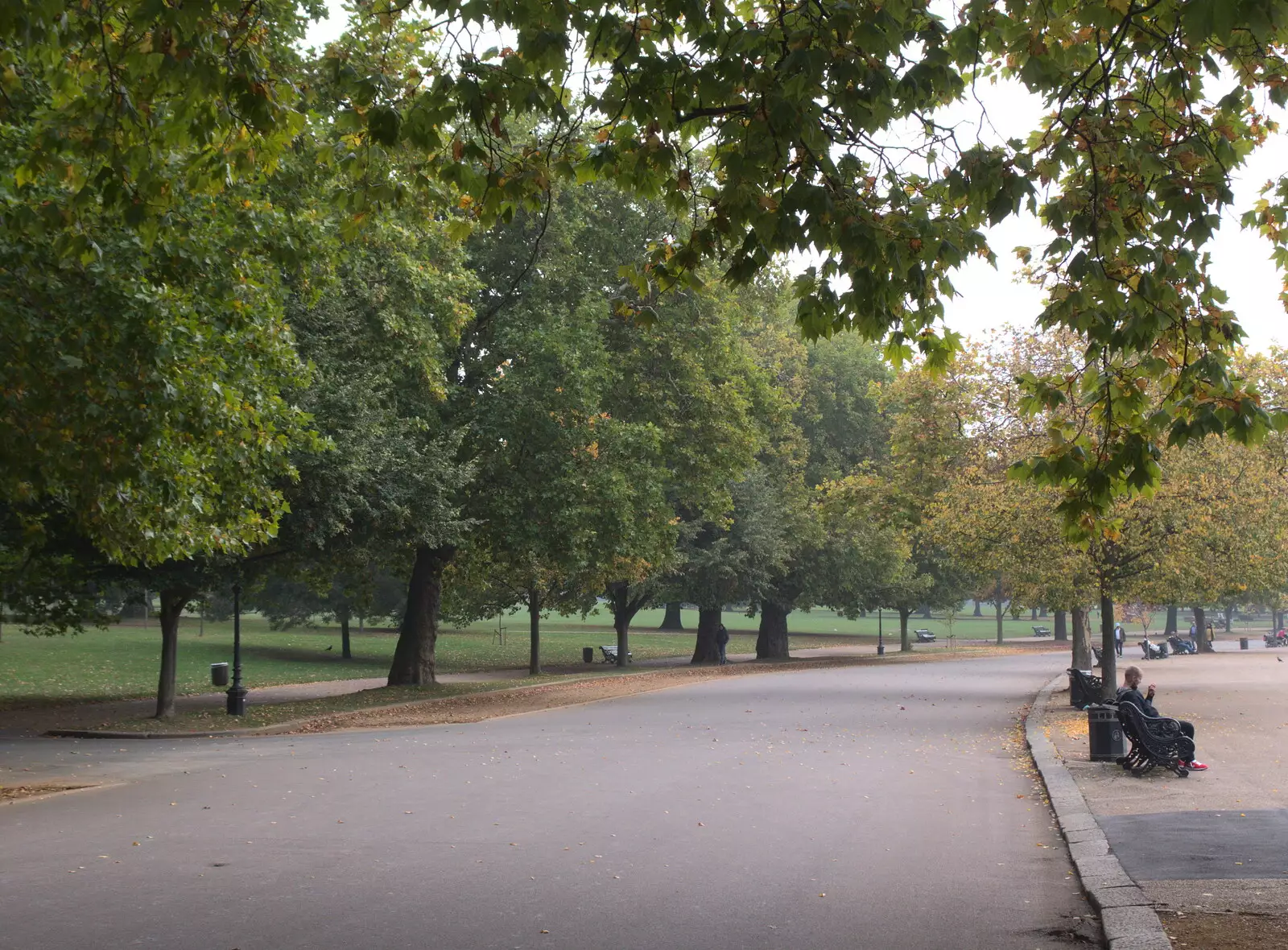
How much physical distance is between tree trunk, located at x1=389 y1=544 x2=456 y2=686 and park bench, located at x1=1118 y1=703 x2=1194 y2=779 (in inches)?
749

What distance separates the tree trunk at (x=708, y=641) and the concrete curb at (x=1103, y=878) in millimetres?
31186

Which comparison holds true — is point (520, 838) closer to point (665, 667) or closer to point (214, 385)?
point (214, 385)

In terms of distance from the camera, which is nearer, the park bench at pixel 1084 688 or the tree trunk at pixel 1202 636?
the park bench at pixel 1084 688

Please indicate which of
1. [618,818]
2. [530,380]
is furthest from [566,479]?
[618,818]

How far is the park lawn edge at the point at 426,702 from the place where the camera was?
20.7 meters

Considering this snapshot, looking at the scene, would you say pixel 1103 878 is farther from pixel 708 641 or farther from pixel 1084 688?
pixel 708 641

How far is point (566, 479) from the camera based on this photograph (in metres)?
27.7

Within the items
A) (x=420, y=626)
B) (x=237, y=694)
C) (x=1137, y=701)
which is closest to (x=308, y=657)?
(x=420, y=626)

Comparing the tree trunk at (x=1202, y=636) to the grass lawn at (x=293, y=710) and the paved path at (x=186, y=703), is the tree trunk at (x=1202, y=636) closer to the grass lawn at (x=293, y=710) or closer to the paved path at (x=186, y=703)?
the paved path at (x=186, y=703)

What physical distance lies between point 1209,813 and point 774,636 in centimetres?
3888

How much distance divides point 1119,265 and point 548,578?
3201cm

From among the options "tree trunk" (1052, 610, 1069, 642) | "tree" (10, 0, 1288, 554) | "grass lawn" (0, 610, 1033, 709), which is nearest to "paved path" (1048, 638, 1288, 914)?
"tree" (10, 0, 1288, 554)

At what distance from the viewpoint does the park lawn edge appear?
20.7 meters

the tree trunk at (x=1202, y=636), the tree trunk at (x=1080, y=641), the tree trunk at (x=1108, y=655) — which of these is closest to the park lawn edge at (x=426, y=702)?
the tree trunk at (x=1080, y=641)
